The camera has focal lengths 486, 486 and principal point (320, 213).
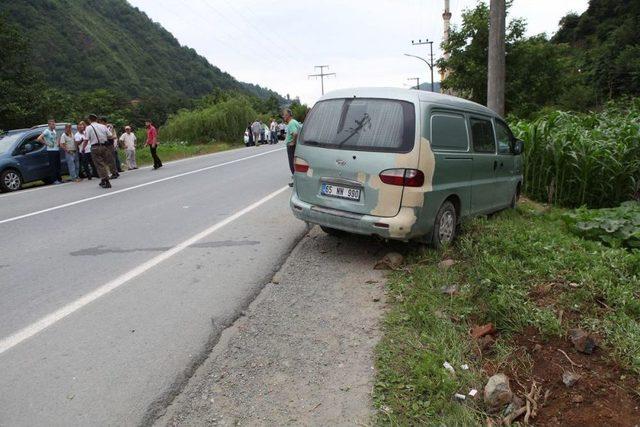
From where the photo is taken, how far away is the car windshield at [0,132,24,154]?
13297 mm

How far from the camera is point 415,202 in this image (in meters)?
5.11

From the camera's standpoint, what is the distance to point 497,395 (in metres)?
2.80

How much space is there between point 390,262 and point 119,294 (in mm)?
2793

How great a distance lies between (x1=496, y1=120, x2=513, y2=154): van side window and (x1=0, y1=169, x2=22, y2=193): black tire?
481 inches

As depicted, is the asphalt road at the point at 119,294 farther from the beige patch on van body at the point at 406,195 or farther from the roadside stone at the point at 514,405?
the roadside stone at the point at 514,405

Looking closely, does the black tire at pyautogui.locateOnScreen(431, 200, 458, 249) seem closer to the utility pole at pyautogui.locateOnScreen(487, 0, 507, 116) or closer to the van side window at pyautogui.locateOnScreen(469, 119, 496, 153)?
the van side window at pyautogui.locateOnScreen(469, 119, 496, 153)

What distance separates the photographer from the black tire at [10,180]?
12695mm

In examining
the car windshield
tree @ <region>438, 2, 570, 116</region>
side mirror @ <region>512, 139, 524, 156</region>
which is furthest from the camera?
tree @ <region>438, 2, 570, 116</region>

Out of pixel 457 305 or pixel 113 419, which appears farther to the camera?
pixel 457 305

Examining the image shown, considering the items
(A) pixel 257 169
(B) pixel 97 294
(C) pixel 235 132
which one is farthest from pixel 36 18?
(B) pixel 97 294

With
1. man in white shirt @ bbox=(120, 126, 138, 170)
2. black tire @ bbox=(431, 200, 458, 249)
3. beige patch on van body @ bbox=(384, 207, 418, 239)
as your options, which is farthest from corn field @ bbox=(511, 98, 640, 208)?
man in white shirt @ bbox=(120, 126, 138, 170)

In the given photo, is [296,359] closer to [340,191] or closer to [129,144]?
[340,191]

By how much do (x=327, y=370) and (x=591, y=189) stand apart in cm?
704

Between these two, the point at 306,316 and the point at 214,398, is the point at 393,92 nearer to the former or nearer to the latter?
the point at 306,316
